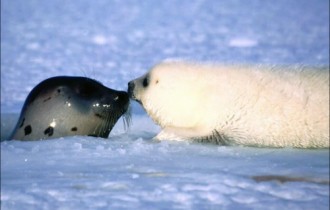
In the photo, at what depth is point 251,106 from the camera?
4250 mm

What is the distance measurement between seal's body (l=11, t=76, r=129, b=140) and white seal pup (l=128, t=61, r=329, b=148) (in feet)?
1.81

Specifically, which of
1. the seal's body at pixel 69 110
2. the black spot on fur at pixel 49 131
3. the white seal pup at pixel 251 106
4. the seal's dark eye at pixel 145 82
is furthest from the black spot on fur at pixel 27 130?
the white seal pup at pixel 251 106

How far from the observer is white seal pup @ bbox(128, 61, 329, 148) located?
4113 millimetres

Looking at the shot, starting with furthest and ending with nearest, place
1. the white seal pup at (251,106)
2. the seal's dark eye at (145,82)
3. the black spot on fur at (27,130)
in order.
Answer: the black spot on fur at (27,130) → the seal's dark eye at (145,82) → the white seal pup at (251,106)

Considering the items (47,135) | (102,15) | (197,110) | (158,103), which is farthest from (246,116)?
A: (102,15)

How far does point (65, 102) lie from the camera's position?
4859 millimetres

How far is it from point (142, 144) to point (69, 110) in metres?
0.90

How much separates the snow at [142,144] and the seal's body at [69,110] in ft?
0.62

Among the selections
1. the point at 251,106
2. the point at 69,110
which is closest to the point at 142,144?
the point at 251,106

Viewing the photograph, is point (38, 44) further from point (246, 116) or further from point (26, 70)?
point (246, 116)

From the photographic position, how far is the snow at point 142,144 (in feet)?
9.49

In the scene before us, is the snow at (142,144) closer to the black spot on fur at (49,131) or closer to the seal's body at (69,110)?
the seal's body at (69,110)

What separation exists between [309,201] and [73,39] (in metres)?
11.7

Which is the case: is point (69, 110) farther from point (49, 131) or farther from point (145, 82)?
point (145, 82)
